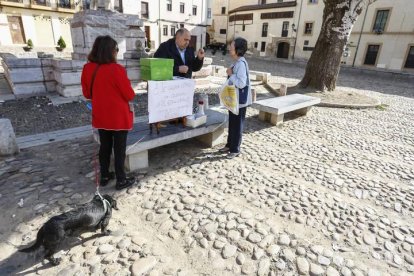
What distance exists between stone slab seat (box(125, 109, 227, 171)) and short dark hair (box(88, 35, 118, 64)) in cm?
119

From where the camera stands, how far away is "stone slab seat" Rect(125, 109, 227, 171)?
365cm

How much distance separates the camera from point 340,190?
3.63 metres

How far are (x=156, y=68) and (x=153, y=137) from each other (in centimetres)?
95

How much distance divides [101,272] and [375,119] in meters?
7.67

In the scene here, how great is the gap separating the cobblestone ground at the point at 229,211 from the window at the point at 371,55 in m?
23.3

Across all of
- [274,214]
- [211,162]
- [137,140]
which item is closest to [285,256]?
[274,214]

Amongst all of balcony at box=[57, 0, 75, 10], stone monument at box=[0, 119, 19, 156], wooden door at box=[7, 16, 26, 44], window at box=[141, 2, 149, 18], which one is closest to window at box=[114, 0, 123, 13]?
window at box=[141, 2, 149, 18]

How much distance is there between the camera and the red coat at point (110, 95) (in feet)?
9.17

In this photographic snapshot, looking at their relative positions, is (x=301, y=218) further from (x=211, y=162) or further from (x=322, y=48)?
(x=322, y=48)

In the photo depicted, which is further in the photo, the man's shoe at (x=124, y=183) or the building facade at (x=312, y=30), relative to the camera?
the building facade at (x=312, y=30)

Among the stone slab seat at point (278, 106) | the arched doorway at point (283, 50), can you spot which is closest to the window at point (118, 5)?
the arched doorway at point (283, 50)

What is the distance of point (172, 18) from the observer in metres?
33.4

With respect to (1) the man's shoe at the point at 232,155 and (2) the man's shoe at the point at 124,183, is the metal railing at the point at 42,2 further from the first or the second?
(2) the man's shoe at the point at 124,183

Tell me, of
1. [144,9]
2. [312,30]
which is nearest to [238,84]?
[312,30]
